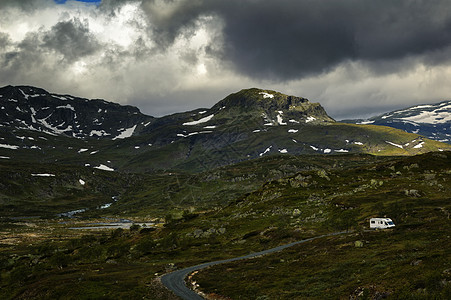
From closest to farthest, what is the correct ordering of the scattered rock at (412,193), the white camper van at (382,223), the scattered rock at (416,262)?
the scattered rock at (416,262) → the white camper van at (382,223) → the scattered rock at (412,193)

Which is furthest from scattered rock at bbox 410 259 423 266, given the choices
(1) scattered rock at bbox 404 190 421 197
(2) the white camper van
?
(1) scattered rock at bbox 404 190 421 197

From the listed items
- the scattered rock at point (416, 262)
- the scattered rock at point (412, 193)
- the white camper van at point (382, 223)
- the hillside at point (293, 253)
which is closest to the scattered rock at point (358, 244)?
the hillside at point (293, 253)

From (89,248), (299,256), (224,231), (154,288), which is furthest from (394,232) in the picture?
(89,248)

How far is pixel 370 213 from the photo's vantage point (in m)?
97.2

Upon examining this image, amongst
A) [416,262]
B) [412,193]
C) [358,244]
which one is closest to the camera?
[416,262]

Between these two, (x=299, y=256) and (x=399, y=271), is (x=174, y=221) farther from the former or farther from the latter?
(x=399, y=271)

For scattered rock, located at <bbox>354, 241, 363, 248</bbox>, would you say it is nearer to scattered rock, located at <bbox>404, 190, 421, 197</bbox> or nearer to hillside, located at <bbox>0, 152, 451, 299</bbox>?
hillside, located at <bbox>0, 152, 451, 299</bbox>

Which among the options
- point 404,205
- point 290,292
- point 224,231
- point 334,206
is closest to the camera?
point 290,292

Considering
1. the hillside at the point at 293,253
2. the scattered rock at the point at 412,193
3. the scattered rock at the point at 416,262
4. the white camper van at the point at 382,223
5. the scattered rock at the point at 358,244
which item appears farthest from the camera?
the scattered rock at the point at 412,193

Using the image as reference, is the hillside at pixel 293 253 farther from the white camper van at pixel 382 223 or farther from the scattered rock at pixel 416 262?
the white camper van at pixel 382 223

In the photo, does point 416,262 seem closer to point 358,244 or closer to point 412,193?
point 358,244

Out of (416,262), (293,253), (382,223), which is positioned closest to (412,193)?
(382,223)

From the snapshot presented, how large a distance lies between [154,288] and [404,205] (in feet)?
229

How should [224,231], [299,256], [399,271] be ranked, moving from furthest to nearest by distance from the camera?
[224,231] → [299,256] → [399,271]
